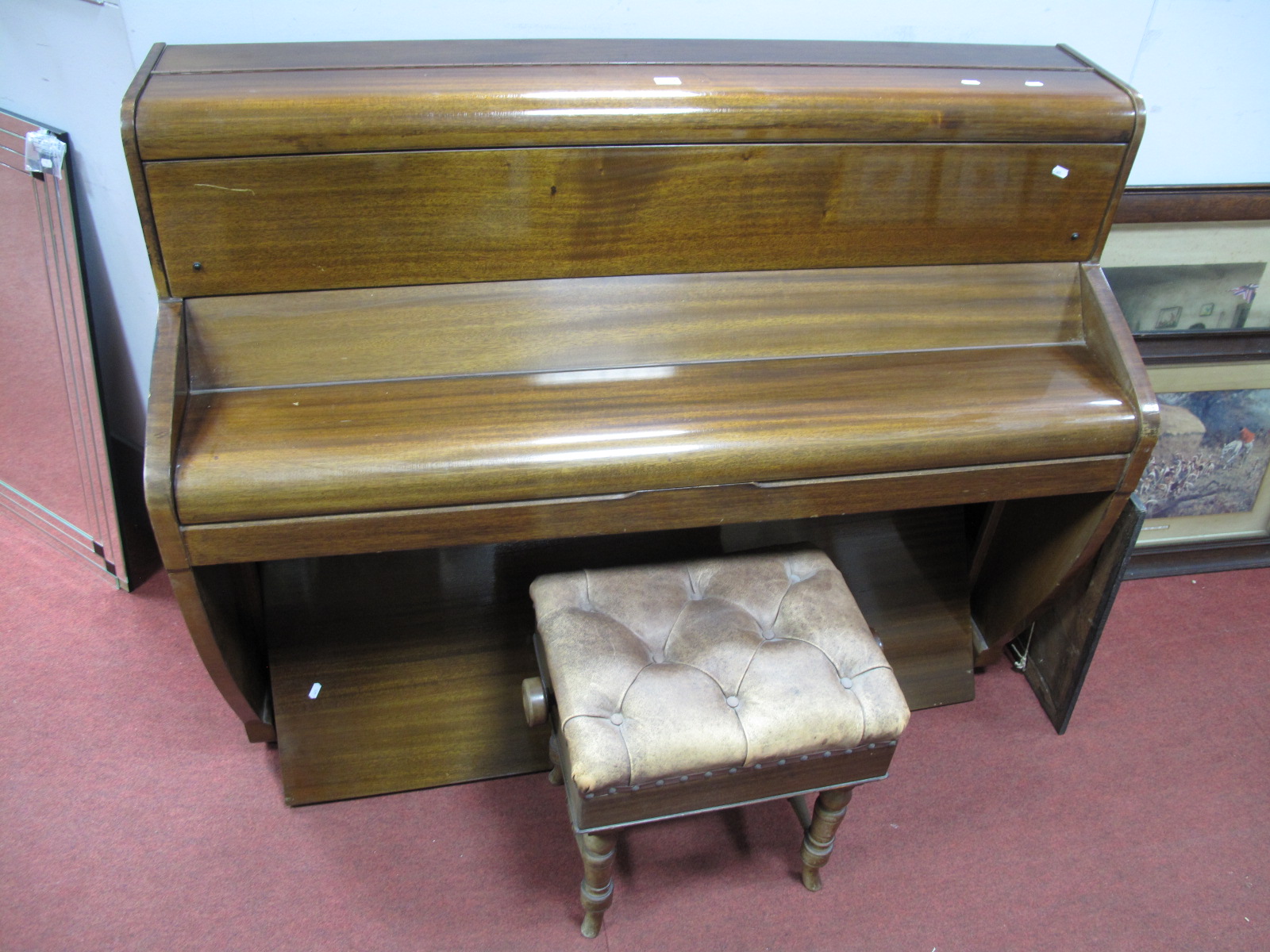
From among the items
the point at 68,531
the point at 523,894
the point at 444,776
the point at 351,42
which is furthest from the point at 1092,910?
the point at 68,531

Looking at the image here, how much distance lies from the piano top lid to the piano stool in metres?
0.65

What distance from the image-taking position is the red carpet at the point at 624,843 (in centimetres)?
150

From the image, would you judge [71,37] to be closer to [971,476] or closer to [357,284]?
[357,284]

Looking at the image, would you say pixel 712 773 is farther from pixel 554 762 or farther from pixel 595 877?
pixel 554 762

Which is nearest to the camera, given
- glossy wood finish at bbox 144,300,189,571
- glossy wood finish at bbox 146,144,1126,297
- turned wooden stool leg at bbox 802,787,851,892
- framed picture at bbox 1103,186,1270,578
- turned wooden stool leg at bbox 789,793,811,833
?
glossy wood finish at bbox 144,300,189,571

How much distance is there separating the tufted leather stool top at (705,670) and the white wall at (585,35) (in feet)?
3.04

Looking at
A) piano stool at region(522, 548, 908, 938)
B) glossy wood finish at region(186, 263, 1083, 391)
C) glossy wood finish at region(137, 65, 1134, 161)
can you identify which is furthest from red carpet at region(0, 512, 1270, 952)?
glossy wood finish at region(137, 65, 1134, 161)

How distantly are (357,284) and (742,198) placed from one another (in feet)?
1.89

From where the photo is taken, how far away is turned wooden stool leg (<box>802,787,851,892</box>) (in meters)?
1.44

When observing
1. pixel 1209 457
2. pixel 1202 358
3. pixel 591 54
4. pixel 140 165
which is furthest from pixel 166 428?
pixel 1209 457

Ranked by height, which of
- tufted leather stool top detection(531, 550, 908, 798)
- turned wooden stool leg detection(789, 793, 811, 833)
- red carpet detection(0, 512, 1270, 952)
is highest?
tufted leather stool top detection(531, 550, 908, 798)

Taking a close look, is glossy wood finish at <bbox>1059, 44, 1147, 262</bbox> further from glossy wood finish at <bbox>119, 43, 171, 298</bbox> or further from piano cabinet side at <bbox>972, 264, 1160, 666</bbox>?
glossy wood finish at <bbox>119, 43, 171, 298</bbox>

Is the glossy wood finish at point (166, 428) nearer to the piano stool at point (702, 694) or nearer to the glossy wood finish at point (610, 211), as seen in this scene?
the glossy wood finish at point (610, 211)

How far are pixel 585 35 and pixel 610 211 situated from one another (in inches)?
16.7
